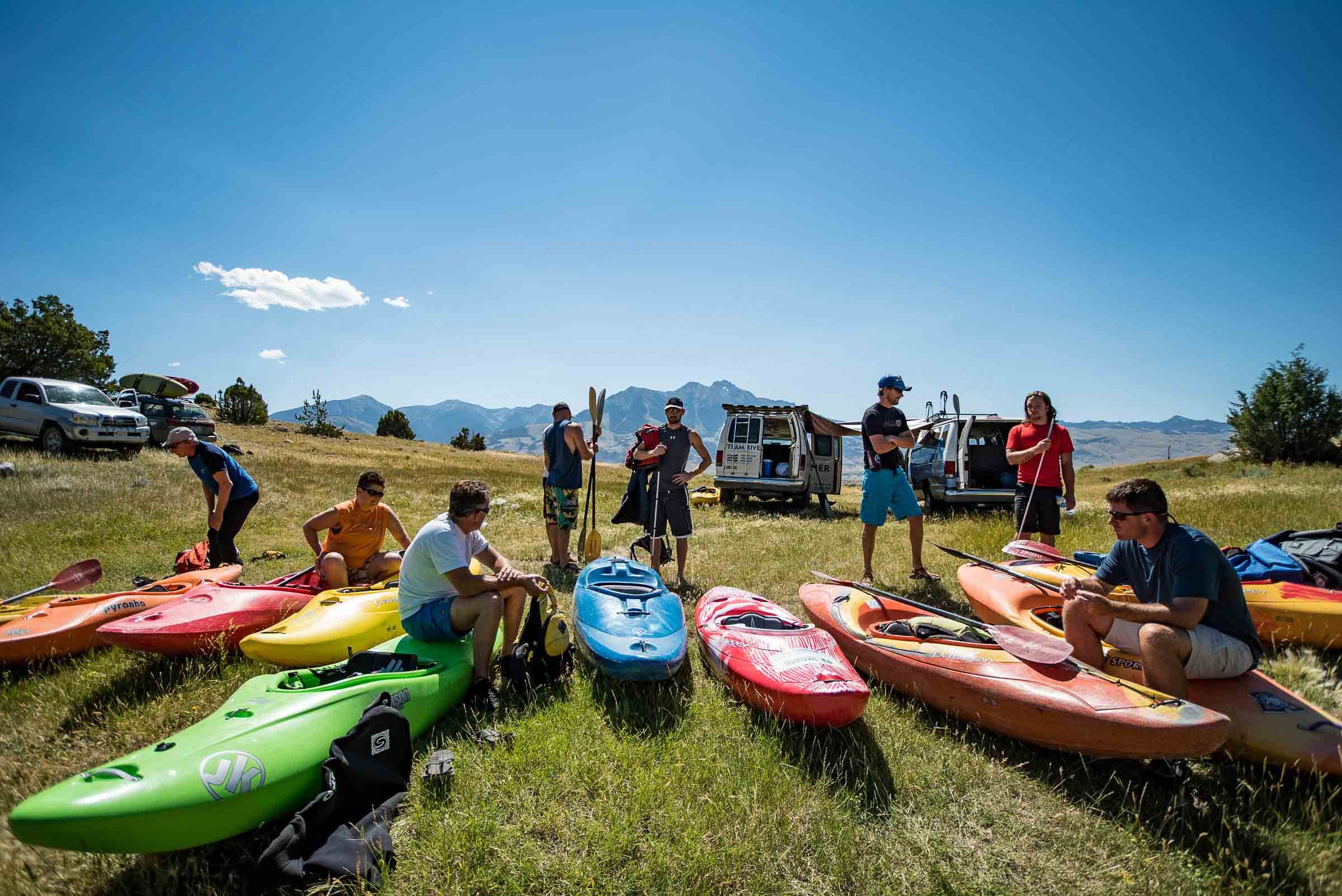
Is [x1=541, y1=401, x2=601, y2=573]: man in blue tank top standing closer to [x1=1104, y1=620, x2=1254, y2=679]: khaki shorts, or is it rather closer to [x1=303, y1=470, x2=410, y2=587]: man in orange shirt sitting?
[x1=303, y1=470, x2=410, y2=587]: man in orange shirt sitting

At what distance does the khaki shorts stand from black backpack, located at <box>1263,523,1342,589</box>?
118 inches

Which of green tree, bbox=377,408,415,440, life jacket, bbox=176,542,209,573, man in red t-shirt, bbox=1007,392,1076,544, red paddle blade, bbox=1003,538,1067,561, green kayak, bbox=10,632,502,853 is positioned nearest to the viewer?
green kayak, bbox=10,632,502,853

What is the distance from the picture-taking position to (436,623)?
13.4ft

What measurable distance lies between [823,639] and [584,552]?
500cm

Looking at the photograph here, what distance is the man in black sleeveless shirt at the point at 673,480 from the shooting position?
21.6 ft

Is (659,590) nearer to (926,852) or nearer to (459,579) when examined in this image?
(459,579)

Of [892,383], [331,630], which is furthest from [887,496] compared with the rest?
[331,630]

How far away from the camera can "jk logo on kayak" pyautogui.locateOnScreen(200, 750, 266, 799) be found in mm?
2387

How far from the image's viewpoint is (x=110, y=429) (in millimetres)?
14523

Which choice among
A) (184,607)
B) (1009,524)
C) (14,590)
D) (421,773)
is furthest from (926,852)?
(14,590)

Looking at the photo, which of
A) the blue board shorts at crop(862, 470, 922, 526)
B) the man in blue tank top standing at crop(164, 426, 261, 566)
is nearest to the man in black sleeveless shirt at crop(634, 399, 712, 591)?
the blue board shorts at crop(862, 470, 922, 526)

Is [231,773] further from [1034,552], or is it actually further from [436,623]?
[1034,552]

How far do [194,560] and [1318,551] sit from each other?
12.3 m

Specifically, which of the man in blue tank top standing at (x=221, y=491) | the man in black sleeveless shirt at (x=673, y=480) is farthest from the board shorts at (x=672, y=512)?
the man in blue tank top standing at (x=221, y=491)
